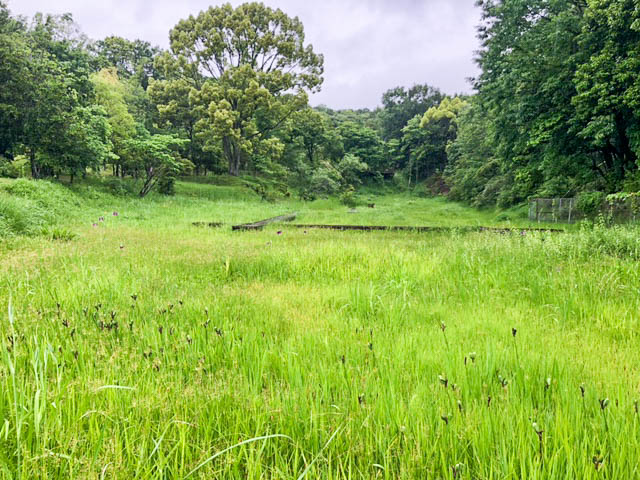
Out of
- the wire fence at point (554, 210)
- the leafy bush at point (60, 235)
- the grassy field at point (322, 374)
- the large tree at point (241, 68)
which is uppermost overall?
the large tree at point (241, 68)

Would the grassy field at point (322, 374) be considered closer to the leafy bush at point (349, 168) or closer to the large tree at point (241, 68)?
the large tree at point (241, 68)

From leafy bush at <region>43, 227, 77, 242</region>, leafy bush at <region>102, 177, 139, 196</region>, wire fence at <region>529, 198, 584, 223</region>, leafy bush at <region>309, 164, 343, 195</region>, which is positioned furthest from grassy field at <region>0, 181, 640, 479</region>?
leafy bush at <region>309, 164, 343, 195</region>

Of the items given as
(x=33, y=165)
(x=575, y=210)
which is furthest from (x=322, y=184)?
(x=33, y=165)

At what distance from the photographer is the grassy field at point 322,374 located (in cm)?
118

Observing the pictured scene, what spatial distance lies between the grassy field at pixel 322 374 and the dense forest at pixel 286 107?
11.5 m

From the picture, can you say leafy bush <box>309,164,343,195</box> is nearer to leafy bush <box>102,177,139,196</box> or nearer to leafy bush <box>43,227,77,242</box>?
leafy bush <box>102,177,139,196</box>

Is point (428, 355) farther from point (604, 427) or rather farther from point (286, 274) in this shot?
point (286, 274)

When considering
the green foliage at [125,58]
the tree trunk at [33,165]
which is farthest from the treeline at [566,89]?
the green foliage at [125,58]

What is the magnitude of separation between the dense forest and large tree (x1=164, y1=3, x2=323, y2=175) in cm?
12

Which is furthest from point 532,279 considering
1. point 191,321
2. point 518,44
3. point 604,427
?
point 518,44

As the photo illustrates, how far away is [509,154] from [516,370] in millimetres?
17632

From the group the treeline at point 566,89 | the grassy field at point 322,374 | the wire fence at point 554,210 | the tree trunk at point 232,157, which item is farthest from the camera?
the tree trunk at point 232,157

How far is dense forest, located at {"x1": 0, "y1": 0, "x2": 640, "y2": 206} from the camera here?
1209 cm

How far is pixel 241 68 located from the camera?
2702 cm
